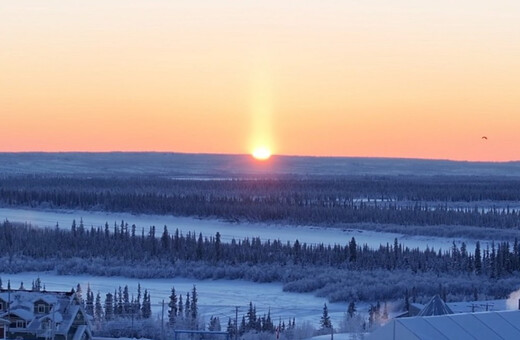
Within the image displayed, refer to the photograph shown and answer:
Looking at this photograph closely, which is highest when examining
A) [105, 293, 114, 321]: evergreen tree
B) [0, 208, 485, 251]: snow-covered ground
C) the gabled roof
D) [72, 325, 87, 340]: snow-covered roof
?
[0, 208, 485, 251]: snow-covered ground

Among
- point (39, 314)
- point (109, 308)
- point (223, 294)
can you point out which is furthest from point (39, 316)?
point (223, 294)

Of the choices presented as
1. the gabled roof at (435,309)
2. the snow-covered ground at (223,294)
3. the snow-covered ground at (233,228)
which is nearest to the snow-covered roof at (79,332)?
the gabled roof at (435,309)


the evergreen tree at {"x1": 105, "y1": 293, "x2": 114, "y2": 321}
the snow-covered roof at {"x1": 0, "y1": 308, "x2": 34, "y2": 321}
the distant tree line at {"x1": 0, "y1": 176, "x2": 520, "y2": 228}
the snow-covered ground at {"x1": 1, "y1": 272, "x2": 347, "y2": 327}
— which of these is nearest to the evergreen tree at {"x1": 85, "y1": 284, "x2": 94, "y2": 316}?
the evergreen tree at {"x1": 105, "y1": 293, "x2": 114, "y2": 321}

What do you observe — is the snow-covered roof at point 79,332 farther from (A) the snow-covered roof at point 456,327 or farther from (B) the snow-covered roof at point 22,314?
(A) the snow-covered roof at point 456,327

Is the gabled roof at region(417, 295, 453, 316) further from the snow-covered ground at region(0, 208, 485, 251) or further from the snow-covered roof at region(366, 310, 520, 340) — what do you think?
the snow-covered ground at region(0, 208, 485, 251)

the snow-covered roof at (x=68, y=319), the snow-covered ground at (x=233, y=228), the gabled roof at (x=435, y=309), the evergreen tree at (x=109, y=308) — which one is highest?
the snow-covered ground at (x=233, y=228)

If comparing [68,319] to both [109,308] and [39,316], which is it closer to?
[39,316]

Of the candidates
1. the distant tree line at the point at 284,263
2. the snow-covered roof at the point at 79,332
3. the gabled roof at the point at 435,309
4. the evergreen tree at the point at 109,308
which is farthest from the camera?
the distant tree line at the point at 284,263
